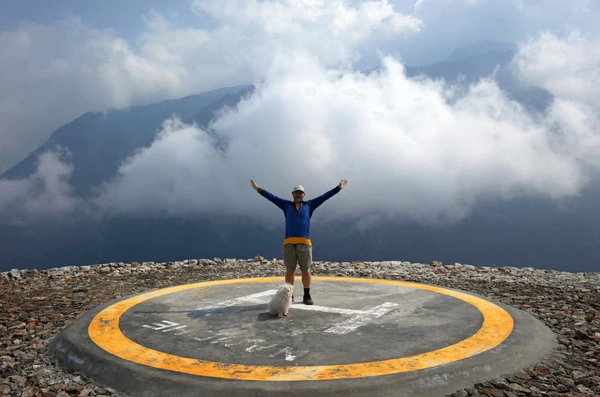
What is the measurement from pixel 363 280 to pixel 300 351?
207 inches

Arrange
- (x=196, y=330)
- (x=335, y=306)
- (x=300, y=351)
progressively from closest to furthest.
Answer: (x=300, y=351) → (x=196, y=330) → (x=335, y=306)

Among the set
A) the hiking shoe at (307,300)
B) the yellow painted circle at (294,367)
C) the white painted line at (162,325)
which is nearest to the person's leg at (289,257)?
the hiking shoe at (307,300)

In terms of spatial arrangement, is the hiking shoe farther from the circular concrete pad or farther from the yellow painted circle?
the yellow painted circle

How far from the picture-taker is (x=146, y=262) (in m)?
13.9

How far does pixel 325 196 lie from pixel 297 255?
1.10 m

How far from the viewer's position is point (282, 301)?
665cm

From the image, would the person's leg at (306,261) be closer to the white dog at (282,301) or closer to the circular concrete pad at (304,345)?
the circular concrete pad at (304,345)

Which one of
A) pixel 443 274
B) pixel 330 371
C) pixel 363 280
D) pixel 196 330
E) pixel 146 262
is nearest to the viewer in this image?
pixel 330 371

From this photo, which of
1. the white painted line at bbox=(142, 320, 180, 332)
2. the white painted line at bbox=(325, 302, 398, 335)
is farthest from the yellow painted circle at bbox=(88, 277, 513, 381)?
the white painted line at bbox=(325, 302, 398, 335)

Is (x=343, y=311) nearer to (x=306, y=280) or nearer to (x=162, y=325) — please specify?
(x=306, y=280)

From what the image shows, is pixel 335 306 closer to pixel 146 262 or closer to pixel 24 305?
pixel 24 305

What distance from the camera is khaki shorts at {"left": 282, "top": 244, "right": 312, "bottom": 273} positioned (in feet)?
24.8

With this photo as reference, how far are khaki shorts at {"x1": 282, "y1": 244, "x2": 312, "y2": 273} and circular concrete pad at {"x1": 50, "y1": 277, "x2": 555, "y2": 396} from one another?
659 mm

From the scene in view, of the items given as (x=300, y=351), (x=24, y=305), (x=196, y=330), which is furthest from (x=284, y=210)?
(x=24, y=305)
